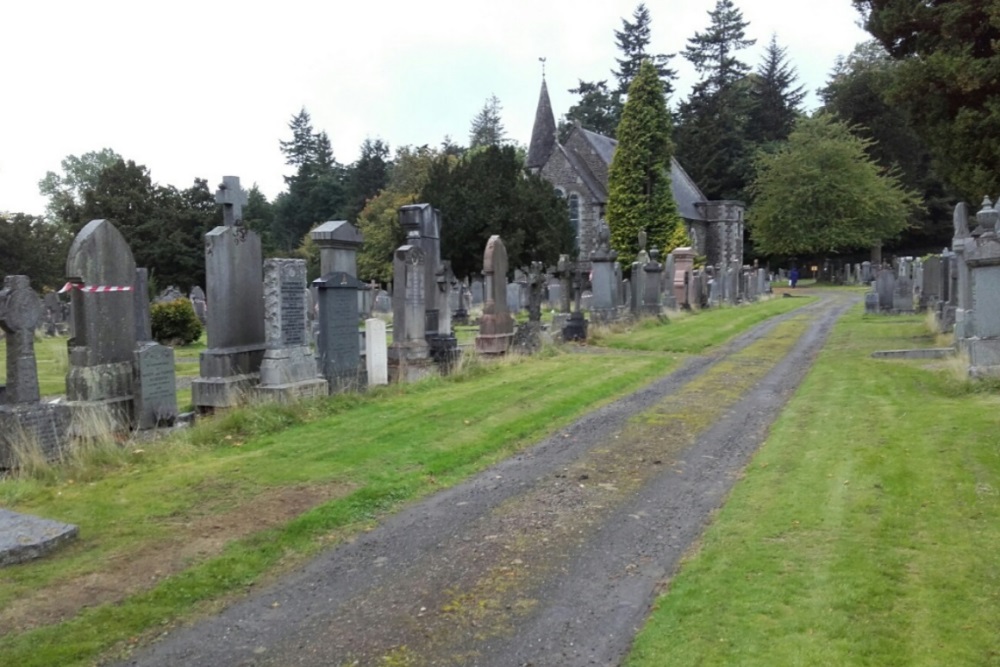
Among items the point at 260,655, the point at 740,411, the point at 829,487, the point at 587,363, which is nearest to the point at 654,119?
the point at 587,363

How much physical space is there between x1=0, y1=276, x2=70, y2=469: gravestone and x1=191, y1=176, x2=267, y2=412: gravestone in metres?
2.52

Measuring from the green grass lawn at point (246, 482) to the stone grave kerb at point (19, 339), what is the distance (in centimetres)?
96

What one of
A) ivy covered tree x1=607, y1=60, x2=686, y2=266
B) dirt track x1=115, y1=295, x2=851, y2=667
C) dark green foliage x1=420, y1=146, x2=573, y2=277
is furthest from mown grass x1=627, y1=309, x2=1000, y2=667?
ivy covered tree x1=607, y1=60, x2=686, y2=266

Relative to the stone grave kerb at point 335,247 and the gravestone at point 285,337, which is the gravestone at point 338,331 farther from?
the gravestone at point 285,337

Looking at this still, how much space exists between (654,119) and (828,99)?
30.1 metres

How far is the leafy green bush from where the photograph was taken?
22.0 metres

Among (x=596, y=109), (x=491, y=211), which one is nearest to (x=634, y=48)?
(x=596, y=109)

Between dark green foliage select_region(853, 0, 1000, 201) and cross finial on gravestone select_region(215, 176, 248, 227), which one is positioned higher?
dark green foliage select_region(853, 0, 1000, 201)

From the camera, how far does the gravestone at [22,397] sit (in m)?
7.53

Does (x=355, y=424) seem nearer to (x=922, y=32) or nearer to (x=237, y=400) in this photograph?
(x=237, y=400)

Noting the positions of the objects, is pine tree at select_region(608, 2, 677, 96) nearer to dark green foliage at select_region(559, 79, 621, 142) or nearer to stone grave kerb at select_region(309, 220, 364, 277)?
dark green foliage at select_region(559, 79, 621, 142)

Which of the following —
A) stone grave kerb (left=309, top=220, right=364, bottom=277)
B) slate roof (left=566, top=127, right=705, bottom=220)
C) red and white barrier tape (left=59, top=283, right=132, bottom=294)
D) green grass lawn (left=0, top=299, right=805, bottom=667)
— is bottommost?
green grass lawn (left=0, top=299, right=805, bottom=667)

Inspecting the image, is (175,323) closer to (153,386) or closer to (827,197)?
(153,386)

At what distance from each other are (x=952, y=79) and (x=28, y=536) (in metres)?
15.5
